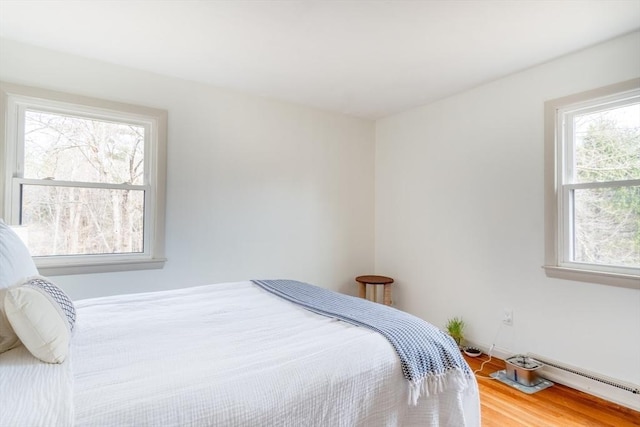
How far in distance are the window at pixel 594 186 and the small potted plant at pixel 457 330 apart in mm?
921

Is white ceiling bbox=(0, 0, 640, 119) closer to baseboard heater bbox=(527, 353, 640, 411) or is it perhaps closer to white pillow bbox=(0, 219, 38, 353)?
white pillow bbox=(0, 219, 38, 353)

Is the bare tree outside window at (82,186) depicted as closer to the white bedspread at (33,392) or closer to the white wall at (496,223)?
the white bedspread at (33,392)

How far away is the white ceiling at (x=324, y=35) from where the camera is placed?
1.91 meters

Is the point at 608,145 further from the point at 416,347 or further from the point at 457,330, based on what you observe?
the point at 416,347

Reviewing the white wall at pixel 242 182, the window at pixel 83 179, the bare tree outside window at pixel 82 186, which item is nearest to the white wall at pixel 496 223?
the white wall at pixel 242 182

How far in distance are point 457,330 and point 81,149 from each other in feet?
11.4

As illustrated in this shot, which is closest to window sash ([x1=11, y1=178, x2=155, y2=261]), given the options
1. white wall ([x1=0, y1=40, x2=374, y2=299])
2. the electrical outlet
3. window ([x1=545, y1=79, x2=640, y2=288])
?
white wall ([x1=0, y1=40, x2=374, y2=299])

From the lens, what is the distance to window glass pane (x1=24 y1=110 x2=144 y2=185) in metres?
2.44

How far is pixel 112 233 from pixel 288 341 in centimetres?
207

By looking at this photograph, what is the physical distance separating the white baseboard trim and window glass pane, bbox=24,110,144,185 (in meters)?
3.52

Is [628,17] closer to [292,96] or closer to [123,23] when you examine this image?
[292,96]

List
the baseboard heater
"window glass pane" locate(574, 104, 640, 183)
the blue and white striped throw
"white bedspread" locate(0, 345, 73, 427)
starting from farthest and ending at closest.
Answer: "window glass pane" locate(574, 104, 640, 183)
the baseboard heater
the blue and white striped throw
"white bedspread" locate(0, 345, 73, 427)

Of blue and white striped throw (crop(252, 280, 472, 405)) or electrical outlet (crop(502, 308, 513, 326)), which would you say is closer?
blue and white striped throw (crop(252, 280, 472, 405))

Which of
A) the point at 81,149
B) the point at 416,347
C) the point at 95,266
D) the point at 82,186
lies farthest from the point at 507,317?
the point at 81,149
